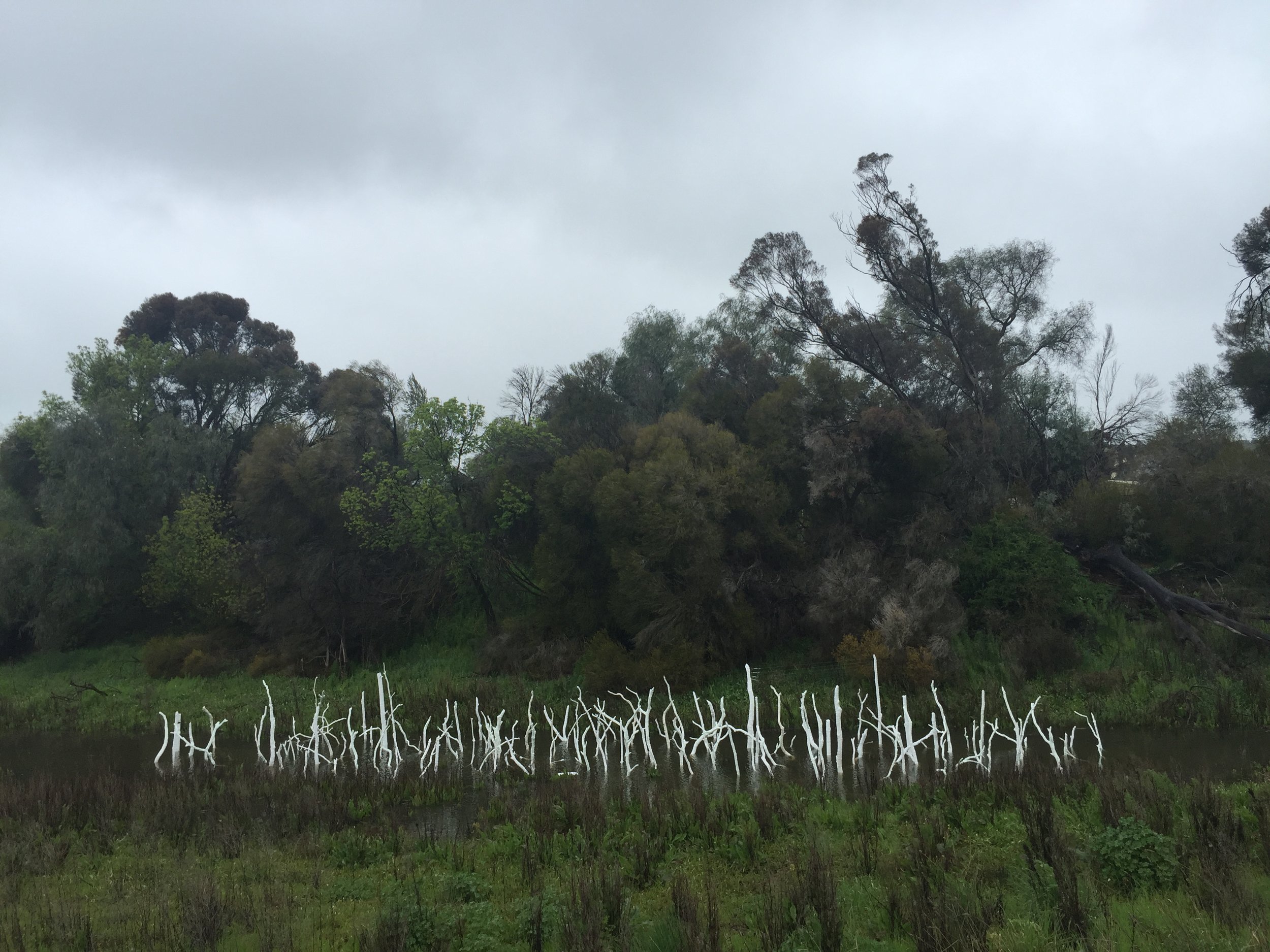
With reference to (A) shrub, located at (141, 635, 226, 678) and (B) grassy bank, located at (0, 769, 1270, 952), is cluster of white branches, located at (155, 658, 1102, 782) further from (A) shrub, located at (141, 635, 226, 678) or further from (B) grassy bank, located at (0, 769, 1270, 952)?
(A) shrub, located at (141, 635, 226, 678)

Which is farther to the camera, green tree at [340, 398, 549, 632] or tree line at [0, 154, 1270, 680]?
green tree at [340, 398, 549, 632]

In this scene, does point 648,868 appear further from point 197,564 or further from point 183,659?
point 197,564

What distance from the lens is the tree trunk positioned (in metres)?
20.9

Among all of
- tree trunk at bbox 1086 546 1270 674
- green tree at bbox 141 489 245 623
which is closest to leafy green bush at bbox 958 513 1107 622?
tree trunk at bbox 1086 546 1270 674

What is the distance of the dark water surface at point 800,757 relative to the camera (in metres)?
14.8

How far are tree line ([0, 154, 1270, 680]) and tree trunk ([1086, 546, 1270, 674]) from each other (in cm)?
13

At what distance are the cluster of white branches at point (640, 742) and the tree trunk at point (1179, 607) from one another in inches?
209

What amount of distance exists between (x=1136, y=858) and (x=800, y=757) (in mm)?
10012

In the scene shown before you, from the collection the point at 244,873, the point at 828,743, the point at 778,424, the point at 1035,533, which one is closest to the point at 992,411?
the point at 1035,533

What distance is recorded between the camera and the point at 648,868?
9773 mm

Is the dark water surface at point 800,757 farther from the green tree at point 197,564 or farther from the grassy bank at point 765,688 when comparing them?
the green tree at point 197,564

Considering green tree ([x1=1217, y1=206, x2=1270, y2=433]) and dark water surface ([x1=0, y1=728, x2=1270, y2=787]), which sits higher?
green tree ([x1=1217, y1=206, x2=1270, y2=433])

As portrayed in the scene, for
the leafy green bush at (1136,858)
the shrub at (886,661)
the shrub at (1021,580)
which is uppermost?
the shrub at (1021,580)

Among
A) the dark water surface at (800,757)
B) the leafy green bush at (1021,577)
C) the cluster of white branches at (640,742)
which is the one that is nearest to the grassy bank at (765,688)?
the cluster of white branches at (640,742)
